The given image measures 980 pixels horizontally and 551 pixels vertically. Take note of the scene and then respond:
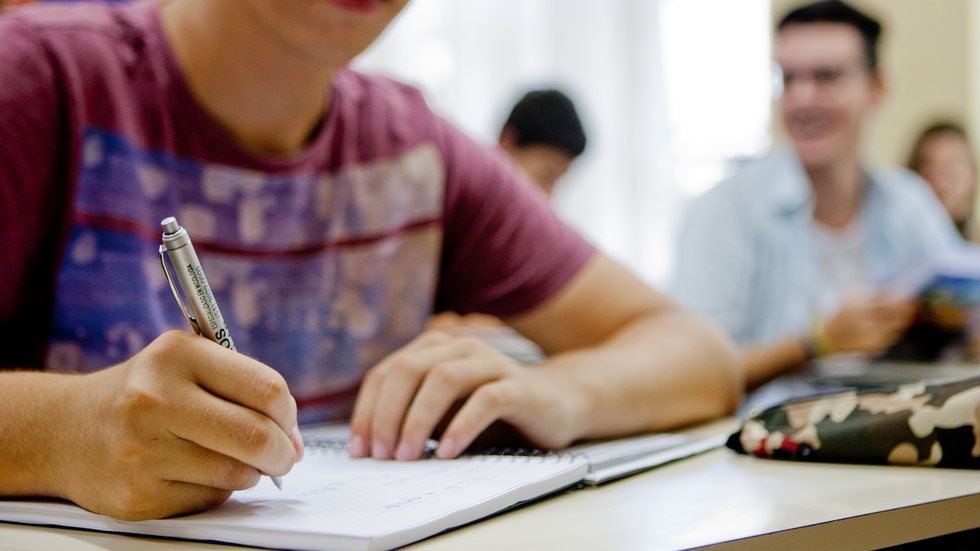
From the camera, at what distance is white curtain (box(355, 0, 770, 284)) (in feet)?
10.8

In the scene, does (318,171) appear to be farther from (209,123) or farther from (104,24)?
(104,24)

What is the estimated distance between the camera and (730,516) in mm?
505

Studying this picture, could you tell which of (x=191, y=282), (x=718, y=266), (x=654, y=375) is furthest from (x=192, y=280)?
(x=718, y=266)

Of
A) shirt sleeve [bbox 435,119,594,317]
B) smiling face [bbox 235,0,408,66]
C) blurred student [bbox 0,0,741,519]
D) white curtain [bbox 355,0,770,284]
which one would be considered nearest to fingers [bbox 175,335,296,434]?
blurred student [bbox 0,0,741,519]

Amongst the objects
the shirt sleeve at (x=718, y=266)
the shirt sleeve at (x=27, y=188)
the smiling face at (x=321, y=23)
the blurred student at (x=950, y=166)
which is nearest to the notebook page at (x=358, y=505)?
the shirt sleeve at (x=27, y=188)

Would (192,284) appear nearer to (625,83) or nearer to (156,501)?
(156,501)

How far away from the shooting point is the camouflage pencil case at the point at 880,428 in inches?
24.5

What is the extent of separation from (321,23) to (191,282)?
0.44m

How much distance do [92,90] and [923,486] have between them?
71cm

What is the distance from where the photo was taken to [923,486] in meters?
0.58

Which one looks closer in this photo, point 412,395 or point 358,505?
point 358,505

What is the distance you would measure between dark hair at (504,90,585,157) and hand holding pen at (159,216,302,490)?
2321 mm

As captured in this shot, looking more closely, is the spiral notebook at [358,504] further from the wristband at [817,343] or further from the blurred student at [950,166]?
the blurred student at [950,166]

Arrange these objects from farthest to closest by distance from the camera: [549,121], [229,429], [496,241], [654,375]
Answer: [549,121], [496,241], [654,375], [229,429]
